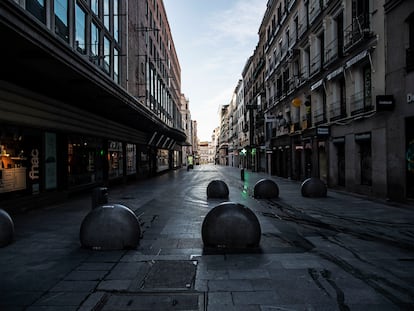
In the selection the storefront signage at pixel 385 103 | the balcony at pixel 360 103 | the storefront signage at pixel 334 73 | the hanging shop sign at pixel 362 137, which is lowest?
the hanging shop sign at pixel 362 137

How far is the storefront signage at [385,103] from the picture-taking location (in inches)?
520

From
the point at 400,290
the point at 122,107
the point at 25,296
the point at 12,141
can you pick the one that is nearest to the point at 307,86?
the point at 122,107

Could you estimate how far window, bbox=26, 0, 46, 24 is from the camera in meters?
13.4

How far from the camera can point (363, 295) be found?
4355mm

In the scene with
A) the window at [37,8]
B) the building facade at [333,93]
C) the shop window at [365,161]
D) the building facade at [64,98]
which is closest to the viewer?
the building facade at [64,98]

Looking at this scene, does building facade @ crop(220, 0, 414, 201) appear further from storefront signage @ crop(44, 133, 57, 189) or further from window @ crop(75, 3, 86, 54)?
window @ crop(75, 3, 86, 54)

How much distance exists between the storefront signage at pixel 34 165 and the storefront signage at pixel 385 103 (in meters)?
14.3

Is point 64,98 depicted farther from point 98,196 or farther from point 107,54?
point 107,54

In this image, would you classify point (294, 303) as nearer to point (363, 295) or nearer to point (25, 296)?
point (363, 295)

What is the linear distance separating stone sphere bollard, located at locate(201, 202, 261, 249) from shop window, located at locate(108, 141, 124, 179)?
17452 millimetres

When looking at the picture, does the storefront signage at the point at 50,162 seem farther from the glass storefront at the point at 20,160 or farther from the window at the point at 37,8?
the window at the point at 37,8

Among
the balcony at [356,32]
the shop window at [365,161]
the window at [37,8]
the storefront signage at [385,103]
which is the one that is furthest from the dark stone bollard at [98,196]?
the balcony at [356,32]

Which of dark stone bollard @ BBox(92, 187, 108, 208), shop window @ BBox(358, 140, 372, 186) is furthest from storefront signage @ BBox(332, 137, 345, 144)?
dark stone bollard @ BBox(92, 187, 108, 208)

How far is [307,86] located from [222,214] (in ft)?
67.8
